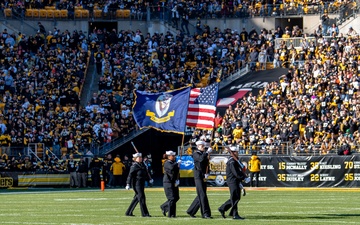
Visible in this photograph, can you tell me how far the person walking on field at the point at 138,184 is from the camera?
1061 inches

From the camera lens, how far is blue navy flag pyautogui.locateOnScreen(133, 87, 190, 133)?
3747 cm

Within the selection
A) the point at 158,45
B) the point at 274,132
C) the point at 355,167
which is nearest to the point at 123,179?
the point at 274,132

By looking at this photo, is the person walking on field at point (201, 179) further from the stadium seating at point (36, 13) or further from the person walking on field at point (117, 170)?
the stadium seating at point (36, 13)

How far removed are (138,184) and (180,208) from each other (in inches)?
135

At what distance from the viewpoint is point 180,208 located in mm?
30297

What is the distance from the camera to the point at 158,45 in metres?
63.8

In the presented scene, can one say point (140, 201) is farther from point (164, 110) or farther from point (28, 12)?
point (28, 12)

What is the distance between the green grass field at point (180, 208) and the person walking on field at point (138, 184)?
269mm

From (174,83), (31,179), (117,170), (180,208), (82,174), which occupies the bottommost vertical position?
(31,179)

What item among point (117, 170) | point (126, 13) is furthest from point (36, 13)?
point (117, 170)

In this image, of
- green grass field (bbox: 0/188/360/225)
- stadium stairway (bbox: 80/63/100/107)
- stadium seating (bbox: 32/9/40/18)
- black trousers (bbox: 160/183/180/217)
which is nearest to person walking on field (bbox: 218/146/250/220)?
green grass field (bbox: 0/188/360/225)

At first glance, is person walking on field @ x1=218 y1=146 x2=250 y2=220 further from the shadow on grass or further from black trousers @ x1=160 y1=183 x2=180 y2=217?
black trousers @ x1=160 y1=183 x2=180 y2=217

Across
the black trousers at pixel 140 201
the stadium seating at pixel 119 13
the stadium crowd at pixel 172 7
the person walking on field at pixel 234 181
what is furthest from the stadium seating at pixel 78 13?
the person walking on field at pixel 234 181

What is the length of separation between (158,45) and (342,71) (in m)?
15.3
